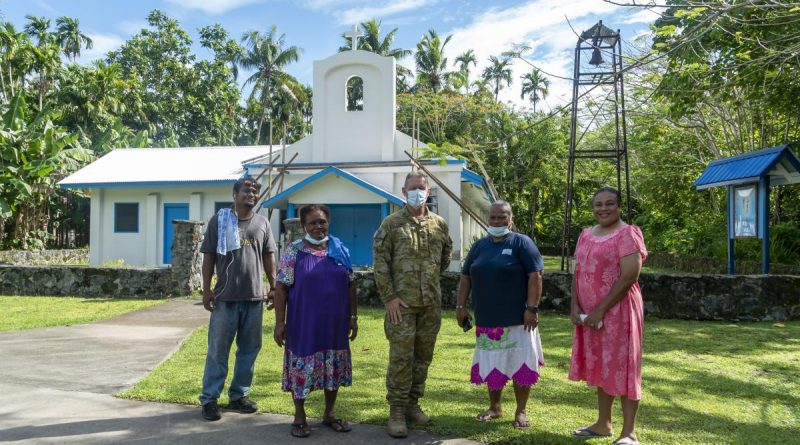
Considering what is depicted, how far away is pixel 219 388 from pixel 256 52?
39.8m

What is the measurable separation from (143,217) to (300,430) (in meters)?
16.8

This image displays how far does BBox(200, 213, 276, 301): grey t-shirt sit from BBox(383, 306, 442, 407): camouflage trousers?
3.91 ft

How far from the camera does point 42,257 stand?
20.3 meters

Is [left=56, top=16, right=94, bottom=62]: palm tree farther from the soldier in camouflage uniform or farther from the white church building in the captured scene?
the soldier in camouflage uniform

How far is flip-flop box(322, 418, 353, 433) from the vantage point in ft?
14.0

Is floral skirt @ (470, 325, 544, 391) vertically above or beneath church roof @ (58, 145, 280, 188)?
beneath

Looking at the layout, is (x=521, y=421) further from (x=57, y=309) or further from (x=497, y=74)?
(x=497, y=74)

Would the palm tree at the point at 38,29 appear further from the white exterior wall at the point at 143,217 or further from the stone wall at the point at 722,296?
the stone wall at the point at 722,296

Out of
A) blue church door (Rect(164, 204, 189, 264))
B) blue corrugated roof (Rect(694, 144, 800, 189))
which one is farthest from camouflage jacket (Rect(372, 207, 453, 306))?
blue church door (Rect(164, 204, 189, 264))

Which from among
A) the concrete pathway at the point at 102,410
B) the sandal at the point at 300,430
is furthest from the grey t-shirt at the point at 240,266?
the sandal at the point at 300,430

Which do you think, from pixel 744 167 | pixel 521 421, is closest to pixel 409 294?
pixel 521 421

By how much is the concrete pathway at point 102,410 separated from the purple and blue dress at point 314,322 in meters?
0.41

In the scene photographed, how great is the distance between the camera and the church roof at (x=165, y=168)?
59.8 feet

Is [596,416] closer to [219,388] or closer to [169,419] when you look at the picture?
[219,388]
